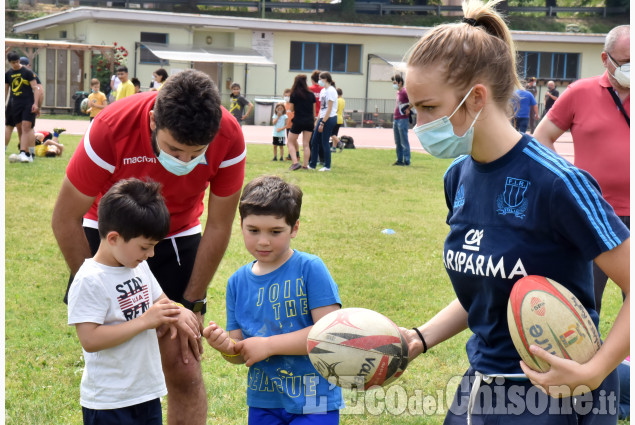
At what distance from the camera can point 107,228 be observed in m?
3.60

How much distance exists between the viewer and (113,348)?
3584 millimetres

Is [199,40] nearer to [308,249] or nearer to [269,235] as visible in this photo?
[308,249]

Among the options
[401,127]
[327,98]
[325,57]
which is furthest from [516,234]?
[325,57]

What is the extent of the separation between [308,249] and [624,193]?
15.9 feet

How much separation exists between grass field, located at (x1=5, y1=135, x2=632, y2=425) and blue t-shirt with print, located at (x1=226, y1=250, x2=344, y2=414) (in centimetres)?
109

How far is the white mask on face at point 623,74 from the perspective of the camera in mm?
5273

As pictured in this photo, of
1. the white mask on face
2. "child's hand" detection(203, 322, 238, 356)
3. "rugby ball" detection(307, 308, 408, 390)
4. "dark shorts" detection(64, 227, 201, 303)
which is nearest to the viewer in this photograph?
→ "rugby ball" detection(307, 308, 408, 390)

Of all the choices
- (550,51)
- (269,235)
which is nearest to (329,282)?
(269,235)

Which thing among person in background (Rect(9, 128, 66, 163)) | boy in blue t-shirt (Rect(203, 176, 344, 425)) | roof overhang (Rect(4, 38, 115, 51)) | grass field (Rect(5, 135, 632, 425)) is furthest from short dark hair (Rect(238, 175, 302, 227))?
roof overhang (Rect(4, 38, 115, 51))

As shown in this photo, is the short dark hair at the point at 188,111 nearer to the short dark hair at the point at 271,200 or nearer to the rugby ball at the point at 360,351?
the short dark hair at the point at 271,200

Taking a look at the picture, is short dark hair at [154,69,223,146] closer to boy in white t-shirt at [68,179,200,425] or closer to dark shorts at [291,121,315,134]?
boy in white t-shirt at [68,179,200,425]

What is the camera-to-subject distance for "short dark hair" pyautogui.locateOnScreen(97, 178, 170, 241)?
3.56 meters

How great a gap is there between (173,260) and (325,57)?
4092cm

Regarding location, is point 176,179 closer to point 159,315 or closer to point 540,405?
point 159,315
